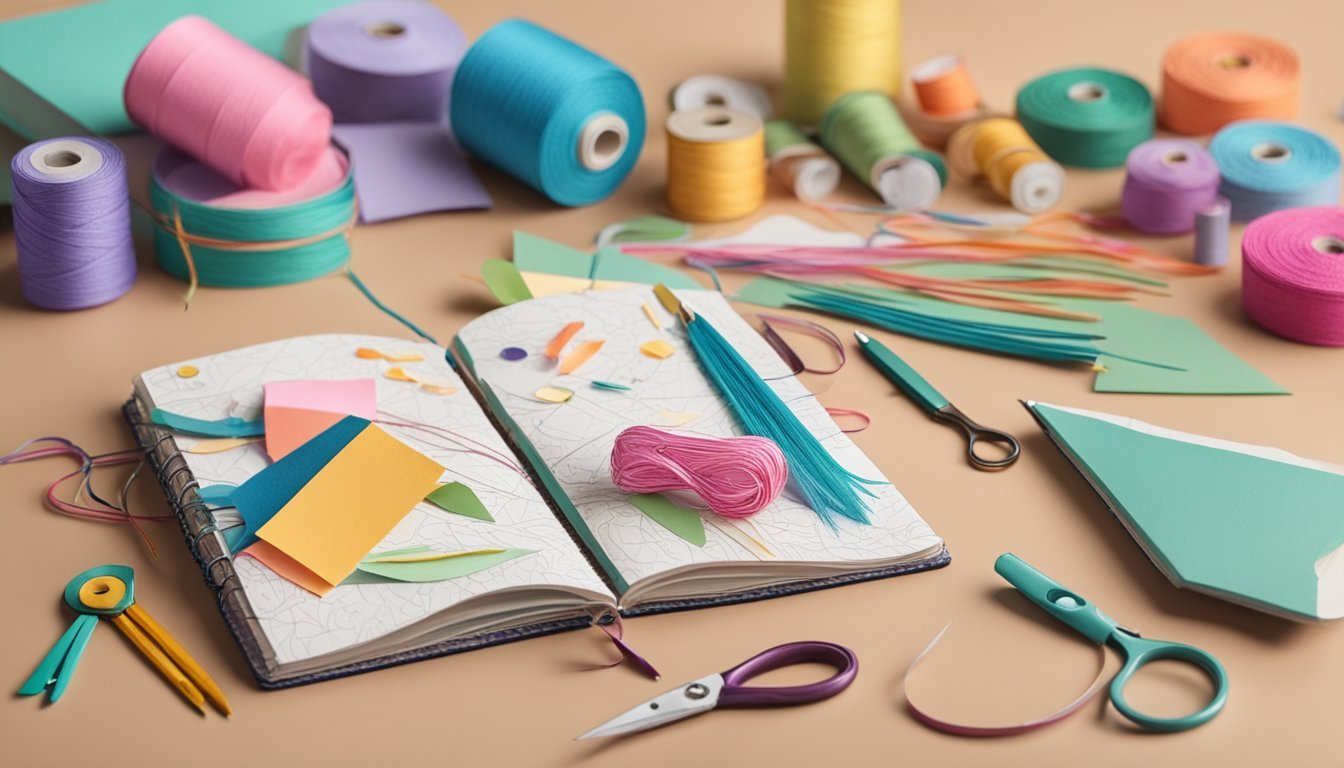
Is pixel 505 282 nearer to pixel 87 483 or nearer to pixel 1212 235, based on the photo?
pixel 87 483

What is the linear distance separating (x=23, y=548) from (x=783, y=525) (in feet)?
3.93

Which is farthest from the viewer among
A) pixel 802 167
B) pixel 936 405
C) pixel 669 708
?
pixel 802 167

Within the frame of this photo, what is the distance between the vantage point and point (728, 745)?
2238 mm

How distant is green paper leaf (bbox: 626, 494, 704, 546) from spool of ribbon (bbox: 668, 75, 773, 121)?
1810mm

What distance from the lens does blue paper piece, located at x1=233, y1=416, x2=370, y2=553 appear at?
250 cm

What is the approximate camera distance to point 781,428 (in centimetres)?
271

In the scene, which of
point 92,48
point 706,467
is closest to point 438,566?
point 706,467

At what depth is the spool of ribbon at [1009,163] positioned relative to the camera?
3682 mm

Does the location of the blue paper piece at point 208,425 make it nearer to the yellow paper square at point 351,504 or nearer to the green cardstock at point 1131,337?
the yellow paper square at point 351,504

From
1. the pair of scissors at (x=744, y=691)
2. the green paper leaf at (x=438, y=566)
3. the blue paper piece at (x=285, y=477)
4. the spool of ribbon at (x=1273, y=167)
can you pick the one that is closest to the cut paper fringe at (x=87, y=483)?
the blue paper piece at (x=285, y=477)

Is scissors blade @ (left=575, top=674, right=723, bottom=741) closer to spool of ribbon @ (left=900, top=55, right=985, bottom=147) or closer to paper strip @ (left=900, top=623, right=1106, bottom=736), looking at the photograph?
paper strip @ (left=900, top=623, right=1106, bottom=736)

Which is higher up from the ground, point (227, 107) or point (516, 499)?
point (227, 107)

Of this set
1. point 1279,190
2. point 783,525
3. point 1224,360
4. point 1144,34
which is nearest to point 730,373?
point 783,525

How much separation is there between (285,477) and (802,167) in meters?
1.63
